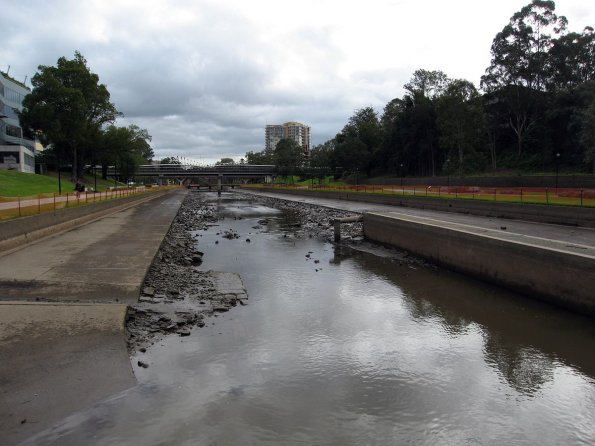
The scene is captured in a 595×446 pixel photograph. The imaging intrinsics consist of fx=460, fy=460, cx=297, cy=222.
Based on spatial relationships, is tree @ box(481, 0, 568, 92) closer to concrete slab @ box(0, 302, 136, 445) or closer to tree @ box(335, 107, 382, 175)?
tree @ box(335, 107, 382, 175)

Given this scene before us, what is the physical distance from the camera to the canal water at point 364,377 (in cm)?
609

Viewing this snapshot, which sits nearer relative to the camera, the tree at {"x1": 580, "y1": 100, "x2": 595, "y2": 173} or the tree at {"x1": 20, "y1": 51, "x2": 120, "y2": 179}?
the tree at {"x1": 580, "y1": 100, "x2": 595, "y2": 173}

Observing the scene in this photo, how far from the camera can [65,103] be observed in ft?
229

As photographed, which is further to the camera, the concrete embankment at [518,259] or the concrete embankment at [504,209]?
the concrete embankment at [504,209]

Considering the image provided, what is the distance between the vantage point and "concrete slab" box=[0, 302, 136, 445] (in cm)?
579

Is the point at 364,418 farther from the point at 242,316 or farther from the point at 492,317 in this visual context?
the point at 492,317

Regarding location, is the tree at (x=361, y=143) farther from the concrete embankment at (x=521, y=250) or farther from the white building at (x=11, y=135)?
the concrete embankment at (x=521, y=250)

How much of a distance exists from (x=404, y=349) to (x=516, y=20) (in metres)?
85.7

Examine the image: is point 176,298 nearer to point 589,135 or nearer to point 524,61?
point 589,135

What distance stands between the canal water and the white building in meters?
80.5

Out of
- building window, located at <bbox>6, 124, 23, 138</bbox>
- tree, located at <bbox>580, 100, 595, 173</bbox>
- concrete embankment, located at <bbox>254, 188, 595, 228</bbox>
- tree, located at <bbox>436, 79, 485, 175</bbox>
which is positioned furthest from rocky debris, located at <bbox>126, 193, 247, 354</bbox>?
building window, located at <bbox>6, 124, 23, 138</bbox>

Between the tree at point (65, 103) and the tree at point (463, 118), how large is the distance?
57.4m

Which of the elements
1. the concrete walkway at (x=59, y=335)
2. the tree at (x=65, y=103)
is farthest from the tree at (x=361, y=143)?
the concrete walkway at (x=59, y=335)

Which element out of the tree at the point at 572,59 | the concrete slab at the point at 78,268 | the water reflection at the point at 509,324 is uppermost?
the tree at the point at 572,59
